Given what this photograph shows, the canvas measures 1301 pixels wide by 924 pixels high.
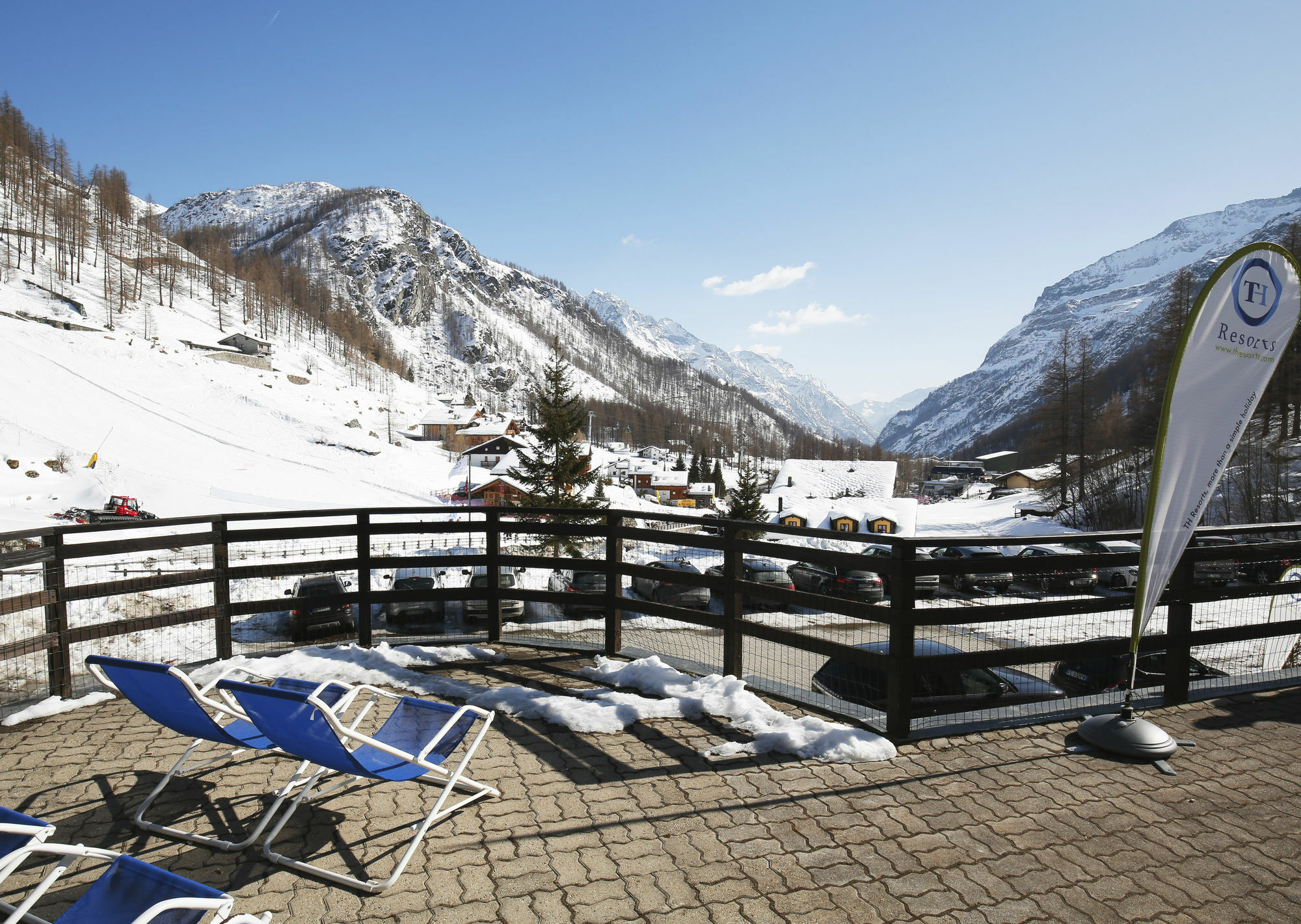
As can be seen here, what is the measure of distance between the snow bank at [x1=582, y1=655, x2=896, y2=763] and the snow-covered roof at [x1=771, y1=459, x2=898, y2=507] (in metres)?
47.6

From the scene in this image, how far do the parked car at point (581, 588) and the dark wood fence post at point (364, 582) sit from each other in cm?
177

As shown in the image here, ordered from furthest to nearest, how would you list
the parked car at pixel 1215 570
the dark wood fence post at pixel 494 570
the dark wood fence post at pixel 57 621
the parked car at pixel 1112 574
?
the dark wood fence post at pixel 494 570 → the parked car at pixel 1215 570 → the parked car at pixel 1112 574 → the dark wood fence post at pixel 57 621

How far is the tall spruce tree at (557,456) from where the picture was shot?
24.5m

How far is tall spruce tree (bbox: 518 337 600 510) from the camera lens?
2455cm

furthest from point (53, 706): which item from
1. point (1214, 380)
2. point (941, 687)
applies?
point (1214, 380)

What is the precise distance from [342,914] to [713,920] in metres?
1.50

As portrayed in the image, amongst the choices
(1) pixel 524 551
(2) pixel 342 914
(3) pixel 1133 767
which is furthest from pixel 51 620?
(1) pixel 524 551

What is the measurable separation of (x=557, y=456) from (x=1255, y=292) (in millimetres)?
22113

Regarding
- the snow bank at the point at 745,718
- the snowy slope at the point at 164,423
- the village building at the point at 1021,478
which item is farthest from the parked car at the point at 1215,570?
the village building at the point at 1021,478

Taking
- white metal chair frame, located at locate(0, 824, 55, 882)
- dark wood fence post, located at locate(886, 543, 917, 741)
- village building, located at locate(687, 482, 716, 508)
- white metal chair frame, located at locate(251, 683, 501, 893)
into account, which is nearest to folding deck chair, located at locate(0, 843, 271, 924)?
white metal chair frame, located at locate(0, 824, 55, 882)

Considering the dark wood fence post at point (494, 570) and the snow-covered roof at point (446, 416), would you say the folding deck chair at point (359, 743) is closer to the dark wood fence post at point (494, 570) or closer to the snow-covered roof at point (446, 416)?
the dark wood fence post at point (494, 570)

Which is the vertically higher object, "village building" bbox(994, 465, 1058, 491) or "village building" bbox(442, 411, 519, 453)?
"village building" bbox(442, 411, 519, 453)

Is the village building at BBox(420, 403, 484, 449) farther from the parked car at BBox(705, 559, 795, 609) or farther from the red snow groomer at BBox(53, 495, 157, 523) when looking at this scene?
the parked car at BBox(705, 559, 795, 609)

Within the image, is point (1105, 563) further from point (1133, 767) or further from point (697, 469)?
point (697, 469)
